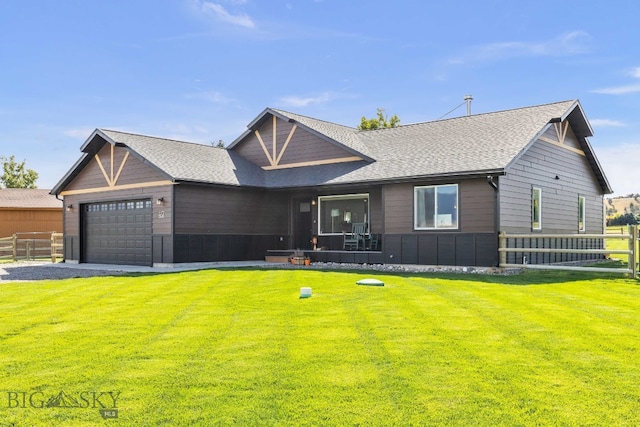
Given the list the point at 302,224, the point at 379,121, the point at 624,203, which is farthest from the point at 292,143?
the point at 624,203

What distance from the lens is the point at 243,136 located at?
922 inches

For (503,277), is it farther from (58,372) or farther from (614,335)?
(58,372)

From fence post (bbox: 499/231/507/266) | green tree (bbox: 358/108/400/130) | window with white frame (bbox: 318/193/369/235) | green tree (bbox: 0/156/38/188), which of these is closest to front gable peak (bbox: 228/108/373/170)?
window with white frame (bbox: 318/193/369/235)

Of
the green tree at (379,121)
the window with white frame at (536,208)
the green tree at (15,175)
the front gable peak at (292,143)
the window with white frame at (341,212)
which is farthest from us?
the green tree at (15,175)

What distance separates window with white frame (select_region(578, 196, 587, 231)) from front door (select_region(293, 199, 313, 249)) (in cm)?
1019

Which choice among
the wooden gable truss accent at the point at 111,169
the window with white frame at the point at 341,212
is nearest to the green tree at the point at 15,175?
the wooden gable truss accent at the point at 111,169

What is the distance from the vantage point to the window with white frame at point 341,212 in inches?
794

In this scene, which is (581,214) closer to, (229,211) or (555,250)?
(555,250)

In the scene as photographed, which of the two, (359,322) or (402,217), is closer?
(359,322)

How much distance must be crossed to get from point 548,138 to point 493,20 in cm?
481

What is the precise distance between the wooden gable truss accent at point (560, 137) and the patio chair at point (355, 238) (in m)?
6.57

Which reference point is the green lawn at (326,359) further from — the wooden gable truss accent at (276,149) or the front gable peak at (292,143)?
Result: the wooden gable truss accent at (276,149)

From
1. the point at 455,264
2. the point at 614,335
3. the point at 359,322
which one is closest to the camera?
the point at 614,335

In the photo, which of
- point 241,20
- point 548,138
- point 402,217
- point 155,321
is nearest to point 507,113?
point 548,138
